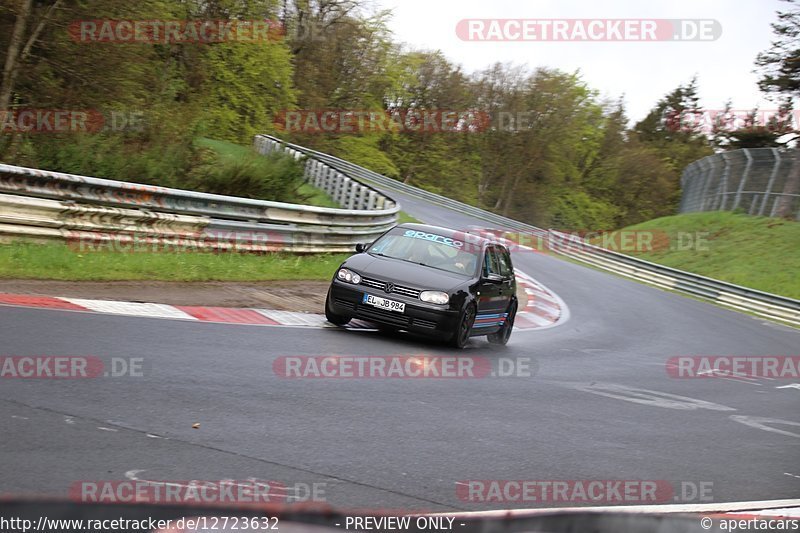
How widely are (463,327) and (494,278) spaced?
4.66 ft

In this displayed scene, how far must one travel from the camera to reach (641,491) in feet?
18.3

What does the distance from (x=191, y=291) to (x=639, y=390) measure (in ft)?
19.9

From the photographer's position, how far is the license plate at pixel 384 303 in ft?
35.3

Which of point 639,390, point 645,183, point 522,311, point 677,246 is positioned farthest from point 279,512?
point 645,183

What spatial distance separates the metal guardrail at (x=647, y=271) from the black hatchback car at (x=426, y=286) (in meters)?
14.5

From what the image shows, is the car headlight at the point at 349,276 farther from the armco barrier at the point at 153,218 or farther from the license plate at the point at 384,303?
the armco barrier at the point at 153,218

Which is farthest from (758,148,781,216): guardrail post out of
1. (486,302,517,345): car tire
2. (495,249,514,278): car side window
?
(486,302,517,345): car tire

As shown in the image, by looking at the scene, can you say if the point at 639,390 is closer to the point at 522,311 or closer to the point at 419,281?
the point at 419,281
